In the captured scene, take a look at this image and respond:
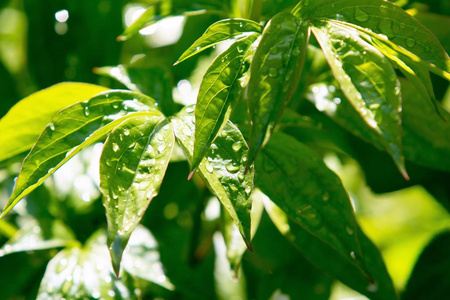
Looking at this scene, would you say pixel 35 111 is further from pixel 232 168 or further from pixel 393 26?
pixel 393 26

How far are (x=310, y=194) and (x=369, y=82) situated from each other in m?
0.19

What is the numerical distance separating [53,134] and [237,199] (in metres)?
0.25

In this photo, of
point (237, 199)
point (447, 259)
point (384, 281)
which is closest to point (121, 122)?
point (237, 199)

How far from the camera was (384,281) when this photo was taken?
705 millimetres

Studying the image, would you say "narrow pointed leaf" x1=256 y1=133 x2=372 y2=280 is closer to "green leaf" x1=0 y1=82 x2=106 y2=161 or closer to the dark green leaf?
the dark green leaf

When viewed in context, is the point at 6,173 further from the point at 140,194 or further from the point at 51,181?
the point at 140,194

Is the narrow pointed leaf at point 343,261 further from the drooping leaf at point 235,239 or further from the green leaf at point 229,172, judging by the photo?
the green leaf at point 229,172

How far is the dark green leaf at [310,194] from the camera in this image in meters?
0.56

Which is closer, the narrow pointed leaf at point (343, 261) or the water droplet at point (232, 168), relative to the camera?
the water droplet at point (232, 168)

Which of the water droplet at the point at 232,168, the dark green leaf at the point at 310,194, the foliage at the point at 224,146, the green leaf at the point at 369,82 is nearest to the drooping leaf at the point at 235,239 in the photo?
the foliage at the point at 224,146

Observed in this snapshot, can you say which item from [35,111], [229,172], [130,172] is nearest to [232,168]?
[229,172]

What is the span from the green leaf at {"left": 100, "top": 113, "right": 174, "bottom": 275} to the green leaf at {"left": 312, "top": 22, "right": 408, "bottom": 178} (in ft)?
0.72

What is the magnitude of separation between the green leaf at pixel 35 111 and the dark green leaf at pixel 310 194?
0.28 metres

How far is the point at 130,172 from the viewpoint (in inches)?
20.5
